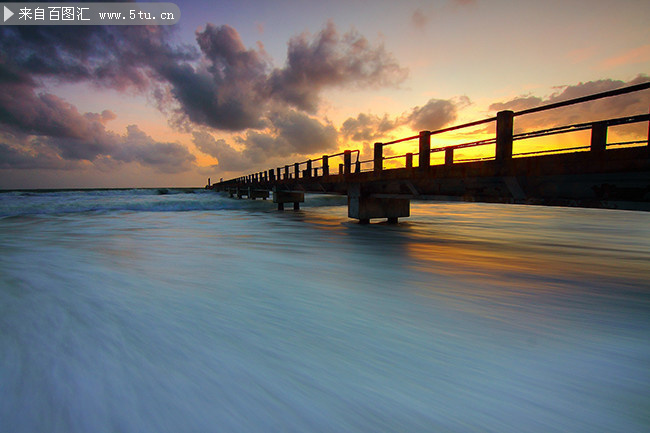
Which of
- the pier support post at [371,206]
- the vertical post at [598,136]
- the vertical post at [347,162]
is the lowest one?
the pier support post at [371,206]

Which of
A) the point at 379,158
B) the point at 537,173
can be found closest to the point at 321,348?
the point at 537,173

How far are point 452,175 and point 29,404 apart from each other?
751 centimetres

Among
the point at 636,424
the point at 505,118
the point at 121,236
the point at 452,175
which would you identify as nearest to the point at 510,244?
the point at 452,175

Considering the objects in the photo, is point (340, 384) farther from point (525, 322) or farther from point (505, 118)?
point (505, 118)

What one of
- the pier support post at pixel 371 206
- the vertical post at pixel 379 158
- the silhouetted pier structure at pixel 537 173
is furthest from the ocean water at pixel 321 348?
the pier support post at pixel 371 206

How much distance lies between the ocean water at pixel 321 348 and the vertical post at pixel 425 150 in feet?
10.4

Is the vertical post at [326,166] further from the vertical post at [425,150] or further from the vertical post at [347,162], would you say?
the vertical post at [425,150]

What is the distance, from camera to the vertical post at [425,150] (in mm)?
7453

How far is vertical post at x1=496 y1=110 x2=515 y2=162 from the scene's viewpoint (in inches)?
214

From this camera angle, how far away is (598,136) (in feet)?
14.4

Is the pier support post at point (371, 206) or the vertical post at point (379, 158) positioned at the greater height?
the vertical post at point (379, 158)

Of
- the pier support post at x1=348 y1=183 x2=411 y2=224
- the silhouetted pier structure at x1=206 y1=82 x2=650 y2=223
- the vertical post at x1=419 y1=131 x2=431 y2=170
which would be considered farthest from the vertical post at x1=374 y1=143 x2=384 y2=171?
the vertical post at x1=419 y1=131 x2=431 y2=170

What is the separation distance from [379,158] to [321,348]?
8.20 m

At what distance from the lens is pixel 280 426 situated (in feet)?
5.74
